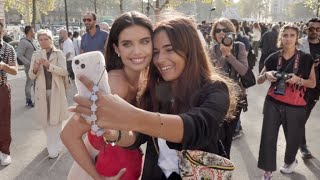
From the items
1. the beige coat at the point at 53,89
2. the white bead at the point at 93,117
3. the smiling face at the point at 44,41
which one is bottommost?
the beige coat at the point at 53,89

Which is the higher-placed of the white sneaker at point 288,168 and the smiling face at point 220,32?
the smiling face at point 220,32

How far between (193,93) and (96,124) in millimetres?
559

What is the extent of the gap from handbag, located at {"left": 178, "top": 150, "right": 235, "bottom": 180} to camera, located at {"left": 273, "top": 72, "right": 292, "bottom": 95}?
272cm

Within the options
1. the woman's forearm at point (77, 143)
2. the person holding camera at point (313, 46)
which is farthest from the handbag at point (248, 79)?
the woman's forearm at point (77, 143)

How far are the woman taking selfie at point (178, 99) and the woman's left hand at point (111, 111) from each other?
0.13 m

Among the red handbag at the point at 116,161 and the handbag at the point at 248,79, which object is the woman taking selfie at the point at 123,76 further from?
the handbag at the point at 248,79

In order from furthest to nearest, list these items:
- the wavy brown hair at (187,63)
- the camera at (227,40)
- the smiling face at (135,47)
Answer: the camera at (227,40) → the smiling face at (135,47) → the wavy brown hair at (187,63)

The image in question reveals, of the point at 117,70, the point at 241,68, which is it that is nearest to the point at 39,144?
the point at 241,68

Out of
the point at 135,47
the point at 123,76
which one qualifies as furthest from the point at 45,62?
the point at 135,47

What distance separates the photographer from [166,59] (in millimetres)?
1647

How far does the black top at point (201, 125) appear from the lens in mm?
1330

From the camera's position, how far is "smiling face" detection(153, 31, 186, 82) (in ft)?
5.35

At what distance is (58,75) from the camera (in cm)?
508

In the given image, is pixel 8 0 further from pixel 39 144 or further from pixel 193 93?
pixel 193 93
